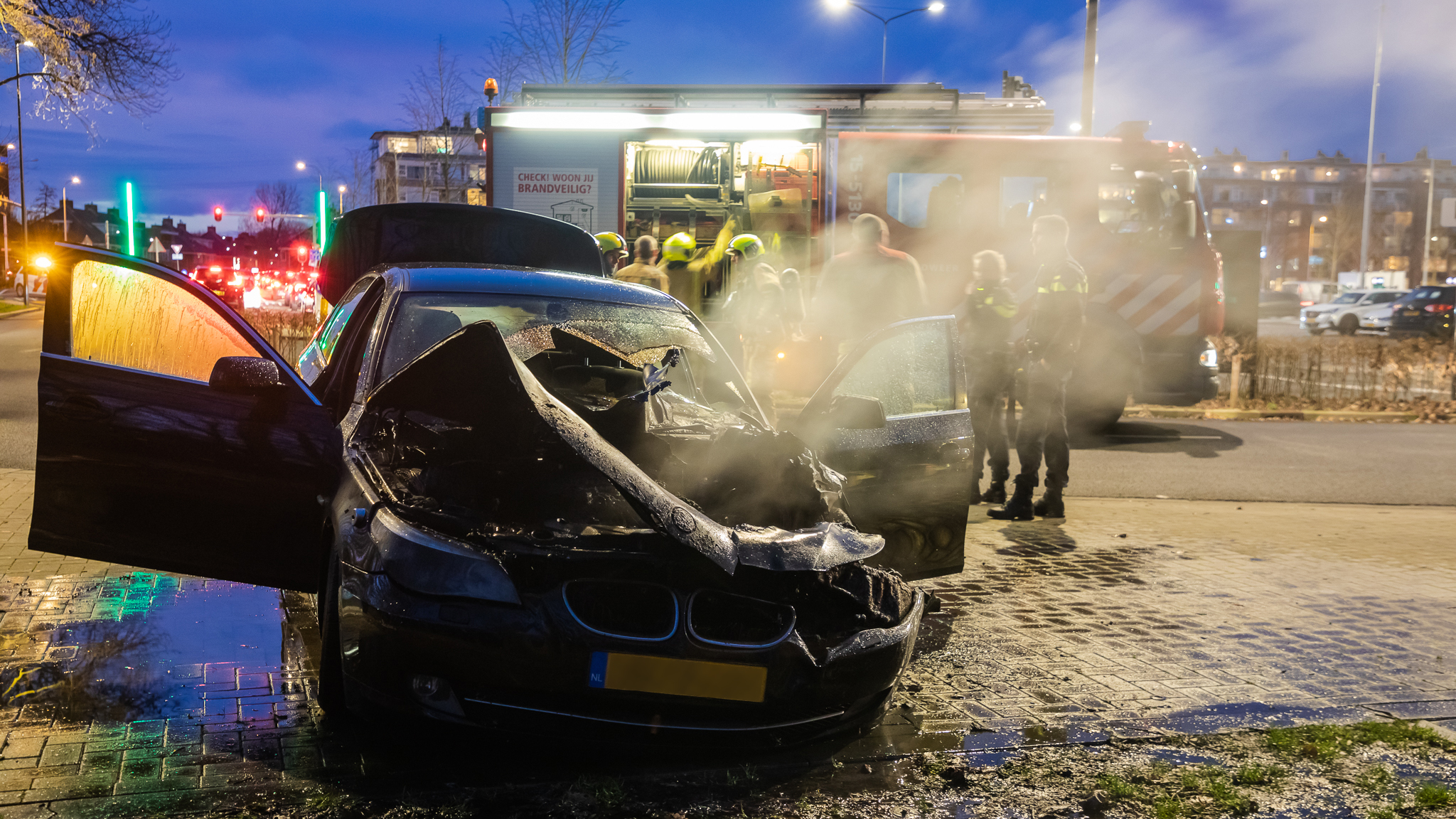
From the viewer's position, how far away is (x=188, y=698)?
3875mm

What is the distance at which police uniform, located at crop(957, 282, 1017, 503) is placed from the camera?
845 centimetres

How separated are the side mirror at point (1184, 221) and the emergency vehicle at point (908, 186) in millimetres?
17

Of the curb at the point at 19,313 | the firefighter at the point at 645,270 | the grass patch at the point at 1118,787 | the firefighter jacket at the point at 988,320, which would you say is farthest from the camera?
the curb at the point at 19,313

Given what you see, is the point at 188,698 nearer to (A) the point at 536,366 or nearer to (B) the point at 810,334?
(A) the point at 536,366

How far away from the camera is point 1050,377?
824 cm

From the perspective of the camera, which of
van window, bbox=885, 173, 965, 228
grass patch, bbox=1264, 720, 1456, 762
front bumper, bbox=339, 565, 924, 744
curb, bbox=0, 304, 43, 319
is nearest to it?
front bumper, bbox=339, 565, 924, 744

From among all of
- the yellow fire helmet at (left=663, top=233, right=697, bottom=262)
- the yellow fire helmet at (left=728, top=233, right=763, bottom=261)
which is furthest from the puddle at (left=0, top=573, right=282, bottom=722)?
the yellow fire helmet at (left=728, top=233, right=763, bottom=261)

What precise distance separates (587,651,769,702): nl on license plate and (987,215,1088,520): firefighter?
5.28 m

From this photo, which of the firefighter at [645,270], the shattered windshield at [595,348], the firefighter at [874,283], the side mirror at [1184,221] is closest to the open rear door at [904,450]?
the shattered windshield at [595,348]

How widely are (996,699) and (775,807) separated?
52.0 inches

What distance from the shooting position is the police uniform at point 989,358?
332 inches

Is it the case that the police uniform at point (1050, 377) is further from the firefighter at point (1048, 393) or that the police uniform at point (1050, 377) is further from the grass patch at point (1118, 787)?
the grass patch at point (1118, 787)

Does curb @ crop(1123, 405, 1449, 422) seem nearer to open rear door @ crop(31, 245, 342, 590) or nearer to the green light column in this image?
the green light column

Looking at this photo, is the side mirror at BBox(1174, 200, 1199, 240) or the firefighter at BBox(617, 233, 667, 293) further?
the side mirror at BBox(1174, 200, 1199, 240)
